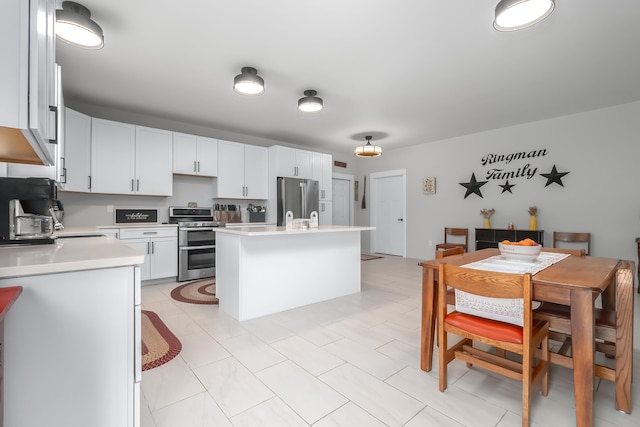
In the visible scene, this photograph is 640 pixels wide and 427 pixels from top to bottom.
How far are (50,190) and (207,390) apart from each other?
161 centimetres

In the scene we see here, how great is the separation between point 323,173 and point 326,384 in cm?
479

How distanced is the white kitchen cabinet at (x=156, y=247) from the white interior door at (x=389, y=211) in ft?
15.2

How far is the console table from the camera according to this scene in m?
4.55

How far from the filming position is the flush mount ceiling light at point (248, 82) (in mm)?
2898

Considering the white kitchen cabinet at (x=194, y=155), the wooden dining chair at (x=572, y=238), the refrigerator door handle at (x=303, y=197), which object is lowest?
the wooden dining chair at (x=572, y=238)

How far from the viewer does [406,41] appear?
254 cm

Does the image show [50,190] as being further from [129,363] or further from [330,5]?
[330,5]

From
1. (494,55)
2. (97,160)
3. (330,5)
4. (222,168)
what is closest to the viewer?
(330,5)

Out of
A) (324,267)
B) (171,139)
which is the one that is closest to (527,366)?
(324,267)

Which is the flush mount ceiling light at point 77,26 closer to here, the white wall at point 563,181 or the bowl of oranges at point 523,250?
the bowl of oranges at point 523,250

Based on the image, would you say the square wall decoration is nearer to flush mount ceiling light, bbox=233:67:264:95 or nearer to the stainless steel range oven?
the stainless steel range oven

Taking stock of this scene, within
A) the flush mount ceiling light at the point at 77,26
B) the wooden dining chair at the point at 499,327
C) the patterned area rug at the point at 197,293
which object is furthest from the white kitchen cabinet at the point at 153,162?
the wooden dining chair at the point at 499,327

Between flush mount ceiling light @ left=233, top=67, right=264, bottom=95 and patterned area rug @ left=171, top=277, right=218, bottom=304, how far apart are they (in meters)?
2.36

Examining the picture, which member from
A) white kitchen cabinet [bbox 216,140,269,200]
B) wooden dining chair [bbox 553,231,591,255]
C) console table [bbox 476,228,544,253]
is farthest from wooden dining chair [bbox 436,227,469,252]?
white kitchen cabinet [bbox 216,140,269,200]
